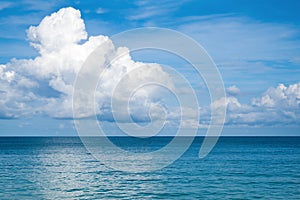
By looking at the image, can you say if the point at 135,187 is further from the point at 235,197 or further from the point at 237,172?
the point at 237,172

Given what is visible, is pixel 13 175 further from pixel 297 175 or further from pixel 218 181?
pixel 297 175

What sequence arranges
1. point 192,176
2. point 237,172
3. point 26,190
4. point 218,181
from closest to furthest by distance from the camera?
point 26,190
point 218,181
point 192,176
point 237,172

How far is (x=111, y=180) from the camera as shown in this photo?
60375mm

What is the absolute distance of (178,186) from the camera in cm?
5394

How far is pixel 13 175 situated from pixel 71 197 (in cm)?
2265

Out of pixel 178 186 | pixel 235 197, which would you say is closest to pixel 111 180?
pixel 178 186

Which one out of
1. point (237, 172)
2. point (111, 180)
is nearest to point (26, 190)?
point (111, 180)

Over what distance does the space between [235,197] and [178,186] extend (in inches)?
372

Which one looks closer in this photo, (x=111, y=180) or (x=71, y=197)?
(x=71, y=197)

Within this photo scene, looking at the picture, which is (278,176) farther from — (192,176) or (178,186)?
(178,186)

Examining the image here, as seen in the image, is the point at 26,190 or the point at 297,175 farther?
the point at 297,175

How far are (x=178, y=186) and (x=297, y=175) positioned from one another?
22.6 meters

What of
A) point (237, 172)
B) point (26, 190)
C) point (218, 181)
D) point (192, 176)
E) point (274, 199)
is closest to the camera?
point (274, 199)

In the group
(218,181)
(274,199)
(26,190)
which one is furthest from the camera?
(218,181)
